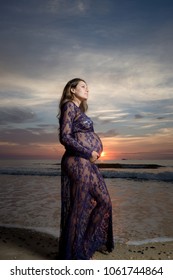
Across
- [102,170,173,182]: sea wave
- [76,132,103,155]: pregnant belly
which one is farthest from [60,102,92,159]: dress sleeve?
[102,170,173,182]: sea wave

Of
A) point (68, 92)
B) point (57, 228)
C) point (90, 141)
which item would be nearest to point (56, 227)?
point (57, 228)

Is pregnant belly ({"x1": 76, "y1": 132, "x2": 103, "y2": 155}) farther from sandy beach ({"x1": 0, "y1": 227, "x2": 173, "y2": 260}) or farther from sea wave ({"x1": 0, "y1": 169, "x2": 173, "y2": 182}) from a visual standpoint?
sea wave ({"x1": 0, "y1": 169, "x2": 173, "y2": 182})

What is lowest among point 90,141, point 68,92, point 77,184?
point 77,184

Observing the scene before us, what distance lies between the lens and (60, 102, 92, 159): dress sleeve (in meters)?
3.92

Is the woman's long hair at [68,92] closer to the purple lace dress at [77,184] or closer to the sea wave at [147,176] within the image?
the purple lace dress at [77,184]

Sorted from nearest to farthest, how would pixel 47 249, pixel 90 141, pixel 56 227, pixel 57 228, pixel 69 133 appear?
1. pixel 69 133
2. pixel 90 141
3. pixel 47 249
4. pixel 57 228
5. pixel 56 227

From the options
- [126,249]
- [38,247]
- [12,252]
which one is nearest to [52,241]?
[38,247]

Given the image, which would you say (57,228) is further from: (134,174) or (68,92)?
(134,174)

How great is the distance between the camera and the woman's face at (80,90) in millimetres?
4191

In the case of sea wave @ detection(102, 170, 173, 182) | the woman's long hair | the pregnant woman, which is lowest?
sea wave @ detection(102, 170, 173, 182)

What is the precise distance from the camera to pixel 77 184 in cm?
403

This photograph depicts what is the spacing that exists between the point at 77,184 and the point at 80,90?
4.05 feet
